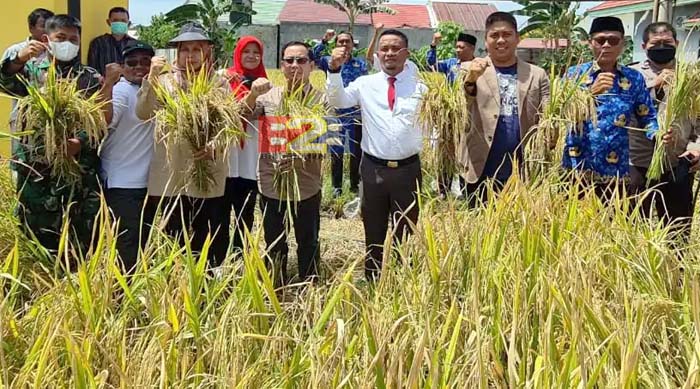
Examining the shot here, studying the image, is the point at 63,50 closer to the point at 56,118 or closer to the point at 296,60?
the point at 56,118

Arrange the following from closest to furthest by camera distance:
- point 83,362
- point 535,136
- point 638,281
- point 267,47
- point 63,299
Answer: point 83,362 → point 63,299 → point 638,281 → point 535,136 → point 267,47

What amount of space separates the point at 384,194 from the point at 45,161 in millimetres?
1621

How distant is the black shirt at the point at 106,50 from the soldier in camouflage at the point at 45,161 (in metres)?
1.61

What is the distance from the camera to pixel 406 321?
6.30ft

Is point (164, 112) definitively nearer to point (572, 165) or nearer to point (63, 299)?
point (63, 299)

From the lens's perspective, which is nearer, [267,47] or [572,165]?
[572,165]

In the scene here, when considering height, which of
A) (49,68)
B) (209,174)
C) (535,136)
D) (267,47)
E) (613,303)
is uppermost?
(267,47)

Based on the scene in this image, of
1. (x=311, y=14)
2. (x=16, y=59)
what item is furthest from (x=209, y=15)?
(x=311, y=14)

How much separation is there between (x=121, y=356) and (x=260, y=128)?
5.63 feet

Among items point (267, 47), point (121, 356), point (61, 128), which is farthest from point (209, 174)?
point (267, 47)

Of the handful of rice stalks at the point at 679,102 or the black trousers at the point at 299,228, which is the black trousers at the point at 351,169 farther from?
the handful of rice stalks at the point at 679,102

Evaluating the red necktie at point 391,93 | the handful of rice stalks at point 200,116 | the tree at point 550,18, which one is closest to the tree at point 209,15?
the tree at point 550,18

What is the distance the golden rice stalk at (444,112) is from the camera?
3213 millimetres

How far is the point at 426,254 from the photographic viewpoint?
213 cm
